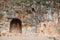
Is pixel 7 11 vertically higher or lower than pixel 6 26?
higher

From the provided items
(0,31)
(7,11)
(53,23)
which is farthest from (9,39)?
(53,23)

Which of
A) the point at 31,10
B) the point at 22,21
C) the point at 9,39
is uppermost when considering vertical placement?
the point at 31,10

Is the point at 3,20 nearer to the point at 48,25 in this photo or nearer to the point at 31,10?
the point at 31,10

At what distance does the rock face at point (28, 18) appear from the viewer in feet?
29.0

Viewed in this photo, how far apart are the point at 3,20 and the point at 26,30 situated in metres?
1.30

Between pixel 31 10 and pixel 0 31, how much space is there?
189 centimetres

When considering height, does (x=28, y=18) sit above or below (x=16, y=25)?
above

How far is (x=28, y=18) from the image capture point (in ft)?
29.5

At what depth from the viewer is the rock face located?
8.84 m

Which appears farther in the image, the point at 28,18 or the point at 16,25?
the point at 16,25

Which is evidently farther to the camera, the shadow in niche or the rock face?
the shadow in niche

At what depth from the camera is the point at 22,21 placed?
29.7 feet

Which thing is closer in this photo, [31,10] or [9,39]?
[9,39]

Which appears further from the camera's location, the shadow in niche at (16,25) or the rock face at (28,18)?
the shadow in niche at (16,25)
